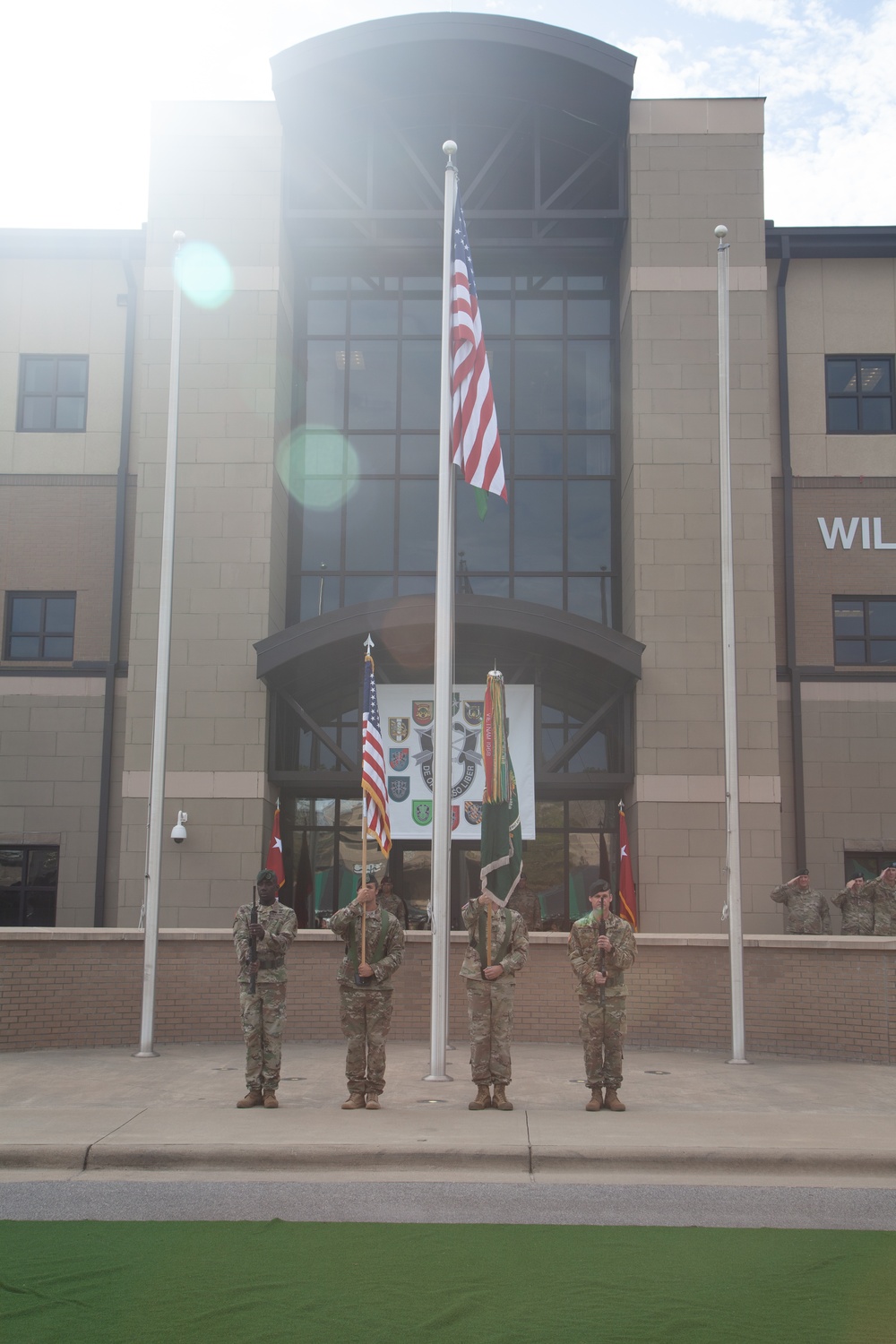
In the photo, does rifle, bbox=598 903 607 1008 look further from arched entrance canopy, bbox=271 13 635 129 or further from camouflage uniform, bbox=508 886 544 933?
arched entrance canopy, bbox=271 13 635 129

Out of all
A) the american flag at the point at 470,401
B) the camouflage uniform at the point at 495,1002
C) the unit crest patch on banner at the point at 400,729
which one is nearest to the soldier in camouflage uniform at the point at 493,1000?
the camouflage uniform at the point at 495,1002

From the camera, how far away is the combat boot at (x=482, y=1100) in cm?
1093

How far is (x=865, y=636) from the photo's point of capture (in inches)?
862

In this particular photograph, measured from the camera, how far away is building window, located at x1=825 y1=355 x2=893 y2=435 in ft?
73.8

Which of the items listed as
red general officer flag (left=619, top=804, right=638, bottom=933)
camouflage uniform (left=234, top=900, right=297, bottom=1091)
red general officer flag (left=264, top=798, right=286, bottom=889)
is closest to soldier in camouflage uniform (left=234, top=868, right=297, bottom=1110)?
camouflage uniform (left=234, top=900, right=297, bottom=1091)

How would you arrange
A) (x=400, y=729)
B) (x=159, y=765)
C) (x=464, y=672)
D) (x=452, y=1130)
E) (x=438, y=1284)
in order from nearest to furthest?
(x=438, y=1284), (x=452, y=1130), (x=159, y=765), (x=400, y=729), (x=464, y=672)

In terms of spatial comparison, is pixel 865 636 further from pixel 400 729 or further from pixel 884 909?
pixel 400 729

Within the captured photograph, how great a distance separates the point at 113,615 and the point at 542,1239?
16.3 metres

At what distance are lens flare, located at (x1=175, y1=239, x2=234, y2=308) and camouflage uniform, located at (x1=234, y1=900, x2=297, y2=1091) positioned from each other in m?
13.9

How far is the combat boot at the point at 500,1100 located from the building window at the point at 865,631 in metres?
13.0

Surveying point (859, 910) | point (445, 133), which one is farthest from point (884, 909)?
point (445, 133)

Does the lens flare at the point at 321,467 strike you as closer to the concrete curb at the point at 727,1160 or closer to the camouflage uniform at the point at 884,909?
the camouflage uniform at the point at 884,909

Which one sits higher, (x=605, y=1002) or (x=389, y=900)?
(x=389, y=900)

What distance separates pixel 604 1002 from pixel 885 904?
7.63 meters
